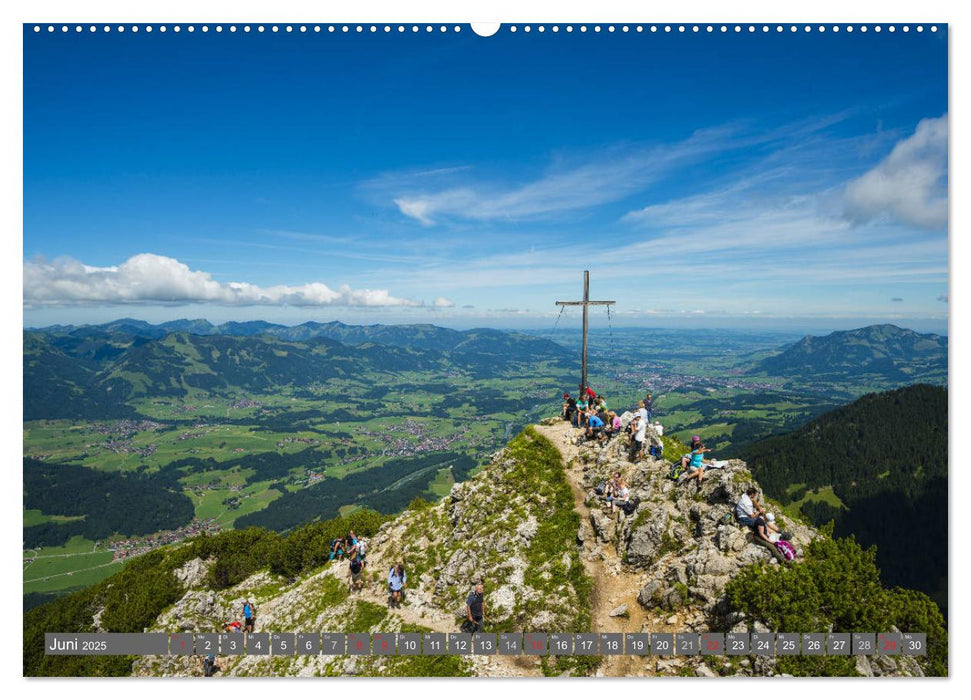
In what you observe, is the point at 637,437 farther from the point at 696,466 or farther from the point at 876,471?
the point at 876,471

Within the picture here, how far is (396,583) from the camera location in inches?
731

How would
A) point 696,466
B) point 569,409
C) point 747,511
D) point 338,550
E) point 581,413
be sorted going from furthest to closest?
point 338,550 → point 569,409 → point 581,413 → point 696,466 → point 747,511

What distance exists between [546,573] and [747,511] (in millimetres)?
7562

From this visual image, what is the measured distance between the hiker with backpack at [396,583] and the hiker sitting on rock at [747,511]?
13630mm

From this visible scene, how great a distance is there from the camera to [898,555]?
297ft

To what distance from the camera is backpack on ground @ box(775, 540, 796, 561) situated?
12.4 m

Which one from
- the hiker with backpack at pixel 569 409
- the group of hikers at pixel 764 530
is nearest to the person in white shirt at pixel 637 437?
the group of hikers at pixel 764 530

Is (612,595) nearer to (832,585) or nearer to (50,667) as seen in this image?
(832,585)

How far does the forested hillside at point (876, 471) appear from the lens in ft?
310

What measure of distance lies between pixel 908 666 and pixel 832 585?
2.18 m

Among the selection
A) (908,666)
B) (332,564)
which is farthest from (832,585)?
(332,564)

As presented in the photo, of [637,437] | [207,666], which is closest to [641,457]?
[637,437]

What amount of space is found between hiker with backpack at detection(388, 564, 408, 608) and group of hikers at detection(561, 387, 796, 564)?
9521 mm

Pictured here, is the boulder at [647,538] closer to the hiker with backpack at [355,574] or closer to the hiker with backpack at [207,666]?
the hiker with backpack at [355,574]
